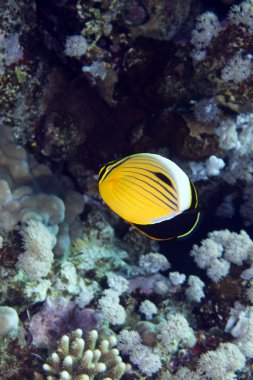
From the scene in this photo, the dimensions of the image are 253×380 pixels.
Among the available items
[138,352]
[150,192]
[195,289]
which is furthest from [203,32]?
[138,352]

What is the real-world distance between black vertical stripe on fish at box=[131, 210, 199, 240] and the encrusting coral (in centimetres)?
148

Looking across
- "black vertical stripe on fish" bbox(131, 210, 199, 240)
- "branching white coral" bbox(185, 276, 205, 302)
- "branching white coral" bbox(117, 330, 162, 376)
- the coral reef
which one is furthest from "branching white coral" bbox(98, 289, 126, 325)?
"black vertical stripe on fish" bbox(131, 210, 199, 240)

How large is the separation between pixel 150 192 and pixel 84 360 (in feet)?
5.77

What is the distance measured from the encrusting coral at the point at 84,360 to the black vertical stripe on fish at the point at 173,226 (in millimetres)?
1480

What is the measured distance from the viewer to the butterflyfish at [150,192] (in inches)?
81.4

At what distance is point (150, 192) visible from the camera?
6.87 feet

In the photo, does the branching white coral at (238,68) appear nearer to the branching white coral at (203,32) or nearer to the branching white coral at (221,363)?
the branching white coral at (203,32)

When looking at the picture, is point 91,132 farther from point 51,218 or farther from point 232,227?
point 232,227

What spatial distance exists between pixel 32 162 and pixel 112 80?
1.28 metres

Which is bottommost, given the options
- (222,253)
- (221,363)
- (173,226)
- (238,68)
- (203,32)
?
(221,363)

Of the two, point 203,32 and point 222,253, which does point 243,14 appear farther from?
point 222,253

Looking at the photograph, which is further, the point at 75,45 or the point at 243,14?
the point at 75,45

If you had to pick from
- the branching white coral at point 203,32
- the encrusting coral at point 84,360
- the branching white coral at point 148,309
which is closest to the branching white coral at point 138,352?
the encrusting coral at point 84,360

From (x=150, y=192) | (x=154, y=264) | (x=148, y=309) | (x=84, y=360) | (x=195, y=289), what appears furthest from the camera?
(x=154, y=264)
